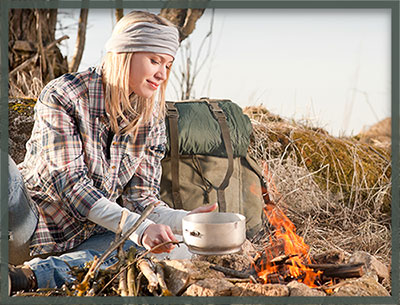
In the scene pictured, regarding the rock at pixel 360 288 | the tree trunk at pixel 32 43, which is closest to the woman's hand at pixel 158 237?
the rock at pixel 360 288

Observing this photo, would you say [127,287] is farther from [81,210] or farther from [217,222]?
[81,210]

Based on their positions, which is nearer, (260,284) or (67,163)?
(260,284)

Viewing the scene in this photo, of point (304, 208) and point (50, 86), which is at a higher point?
point (50, 86)

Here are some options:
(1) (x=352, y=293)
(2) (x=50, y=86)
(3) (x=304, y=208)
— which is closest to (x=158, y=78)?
(2) (x=50, y=86)

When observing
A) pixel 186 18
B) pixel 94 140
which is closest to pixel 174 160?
pixel 94 140

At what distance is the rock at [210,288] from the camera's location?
5.23ft

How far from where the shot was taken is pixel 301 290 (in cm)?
160

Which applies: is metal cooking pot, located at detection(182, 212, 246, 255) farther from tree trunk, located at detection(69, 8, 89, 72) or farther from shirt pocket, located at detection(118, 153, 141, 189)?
tree trunk, located at detection(69, 8, 89, 72)

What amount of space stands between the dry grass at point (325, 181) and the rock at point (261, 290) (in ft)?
5.87

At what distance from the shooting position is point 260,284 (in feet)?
5.35

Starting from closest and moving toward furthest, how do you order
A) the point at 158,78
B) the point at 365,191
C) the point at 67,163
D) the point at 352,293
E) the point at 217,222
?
the point at 352,293 → the point at 217,222 → the point at 67,163 → the point at 158,78 → the point at 365,191

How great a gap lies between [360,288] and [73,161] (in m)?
1.22

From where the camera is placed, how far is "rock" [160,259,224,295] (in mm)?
1669

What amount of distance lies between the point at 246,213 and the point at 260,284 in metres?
1.45
